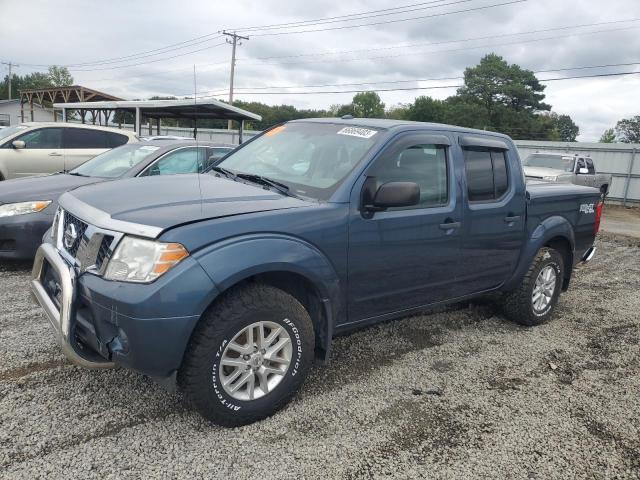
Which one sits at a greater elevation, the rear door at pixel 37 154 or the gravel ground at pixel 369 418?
the rear door at pixel 37 154

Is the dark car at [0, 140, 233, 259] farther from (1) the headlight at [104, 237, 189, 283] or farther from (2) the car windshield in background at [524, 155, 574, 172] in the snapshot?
(2) the car windshield in background at [524, 155, 574, 172]

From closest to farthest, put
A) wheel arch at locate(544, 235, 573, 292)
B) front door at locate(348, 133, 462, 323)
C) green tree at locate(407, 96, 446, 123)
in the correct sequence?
1. front door at locate(348, 133, 462, 323)
2. wheel arch at locate(544, 235, 573, 292)
3. green tree at locate(407, 96, 446, 123)

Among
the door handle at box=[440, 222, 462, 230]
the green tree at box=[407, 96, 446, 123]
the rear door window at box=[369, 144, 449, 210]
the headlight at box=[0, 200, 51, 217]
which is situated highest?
the green tree at box=[407, 96, 446, 123]

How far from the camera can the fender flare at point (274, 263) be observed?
2.56 metres

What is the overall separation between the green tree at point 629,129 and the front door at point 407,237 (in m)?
90.6

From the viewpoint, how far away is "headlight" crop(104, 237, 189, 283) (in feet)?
8.11

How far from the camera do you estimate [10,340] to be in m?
3.76

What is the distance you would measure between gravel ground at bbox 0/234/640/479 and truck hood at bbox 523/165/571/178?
387 inches

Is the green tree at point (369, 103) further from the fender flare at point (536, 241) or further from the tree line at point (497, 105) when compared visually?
the fender flare at point (536, 241)

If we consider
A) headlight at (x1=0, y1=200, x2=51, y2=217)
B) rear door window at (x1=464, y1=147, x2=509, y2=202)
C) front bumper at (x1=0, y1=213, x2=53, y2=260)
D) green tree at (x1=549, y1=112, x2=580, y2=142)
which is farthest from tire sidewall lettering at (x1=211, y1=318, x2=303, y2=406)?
green tree at (x1=549, y1=112, x2=580, y2=142)

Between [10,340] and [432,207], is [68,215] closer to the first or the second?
[10,340]

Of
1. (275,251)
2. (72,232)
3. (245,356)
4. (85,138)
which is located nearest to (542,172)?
(85,138)

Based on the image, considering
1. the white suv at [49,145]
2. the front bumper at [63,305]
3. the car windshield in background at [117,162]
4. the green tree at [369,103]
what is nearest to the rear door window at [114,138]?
the white suv at [49,145]

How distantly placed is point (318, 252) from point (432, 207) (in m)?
1.11
